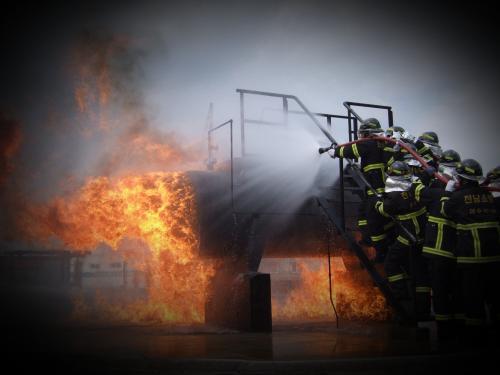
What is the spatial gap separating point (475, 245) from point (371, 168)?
8.23 feet

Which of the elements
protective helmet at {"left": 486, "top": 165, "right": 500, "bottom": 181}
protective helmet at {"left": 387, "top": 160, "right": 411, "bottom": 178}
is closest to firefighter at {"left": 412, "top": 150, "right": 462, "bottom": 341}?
protective helmet at {"left": 486, "top": 165, "right": 500, "bottom": 181}

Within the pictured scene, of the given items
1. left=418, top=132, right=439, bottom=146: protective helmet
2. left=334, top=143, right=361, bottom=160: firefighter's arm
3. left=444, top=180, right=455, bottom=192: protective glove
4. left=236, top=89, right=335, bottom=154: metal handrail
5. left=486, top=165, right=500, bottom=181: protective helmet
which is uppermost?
left=236, top=89, right=335, bottom=154: metal handrail

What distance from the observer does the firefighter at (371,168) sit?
7.77m

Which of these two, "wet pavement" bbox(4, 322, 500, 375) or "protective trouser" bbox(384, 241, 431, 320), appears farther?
"protective trouser" bbox(384, 241, 431, 320)

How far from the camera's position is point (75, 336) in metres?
7.28

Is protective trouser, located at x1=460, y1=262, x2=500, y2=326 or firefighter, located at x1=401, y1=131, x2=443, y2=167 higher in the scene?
firefighter, located at x1=401, y1=131, x2=443, y2=167

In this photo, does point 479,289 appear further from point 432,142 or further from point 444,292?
point 432,142

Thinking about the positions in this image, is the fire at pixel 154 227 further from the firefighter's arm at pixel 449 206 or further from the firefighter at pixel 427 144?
the firefighter's arm at pixel 449 206

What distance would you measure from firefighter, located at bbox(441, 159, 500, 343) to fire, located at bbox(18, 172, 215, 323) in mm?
4502

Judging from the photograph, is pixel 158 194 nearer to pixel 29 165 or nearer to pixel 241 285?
pixel 241 285

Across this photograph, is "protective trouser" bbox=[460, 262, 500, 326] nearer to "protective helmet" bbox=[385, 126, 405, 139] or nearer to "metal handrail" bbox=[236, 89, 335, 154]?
"protective helmet" bbox=[385, 126, 405, 139]

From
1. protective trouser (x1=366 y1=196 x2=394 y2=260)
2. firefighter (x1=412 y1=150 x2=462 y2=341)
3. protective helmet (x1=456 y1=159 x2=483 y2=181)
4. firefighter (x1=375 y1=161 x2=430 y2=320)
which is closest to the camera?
protective helmet (x1=456 y1=159 x2=483 y2=181)

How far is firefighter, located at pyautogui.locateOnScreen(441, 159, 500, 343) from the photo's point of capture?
5918 mm

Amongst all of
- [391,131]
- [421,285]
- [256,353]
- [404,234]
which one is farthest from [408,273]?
[256,353]
